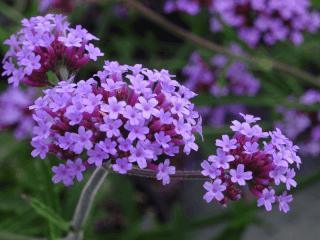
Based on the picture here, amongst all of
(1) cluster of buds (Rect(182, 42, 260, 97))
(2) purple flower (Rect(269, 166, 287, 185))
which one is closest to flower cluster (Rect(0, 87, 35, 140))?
(1) cluster of buds (Rect(182, 42, 260, 97))

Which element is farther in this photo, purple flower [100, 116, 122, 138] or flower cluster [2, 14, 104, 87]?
flower cluster [2, 14, 104, 87]

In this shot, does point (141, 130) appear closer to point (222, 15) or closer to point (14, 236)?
point (14, 236)

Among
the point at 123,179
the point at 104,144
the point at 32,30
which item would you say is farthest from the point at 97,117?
the point at 123,179

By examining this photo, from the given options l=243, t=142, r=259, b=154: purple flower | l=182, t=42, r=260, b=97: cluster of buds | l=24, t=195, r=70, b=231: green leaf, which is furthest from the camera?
l=182, t=42, r=260, b=97: cluster of buds

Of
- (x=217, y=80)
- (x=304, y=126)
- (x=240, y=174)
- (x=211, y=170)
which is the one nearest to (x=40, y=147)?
(x=211, y=170)

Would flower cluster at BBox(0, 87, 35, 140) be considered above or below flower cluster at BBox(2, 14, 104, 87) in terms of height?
below

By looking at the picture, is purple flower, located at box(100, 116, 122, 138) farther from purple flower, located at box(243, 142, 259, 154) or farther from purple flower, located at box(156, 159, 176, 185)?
purple flower, located at box(243, 142, 259, 154)

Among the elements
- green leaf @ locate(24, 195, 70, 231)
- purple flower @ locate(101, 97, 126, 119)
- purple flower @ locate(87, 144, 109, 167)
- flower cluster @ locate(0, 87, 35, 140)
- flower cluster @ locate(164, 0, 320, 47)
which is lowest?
flower cluster @ locate(0, 87, 35, 140)
